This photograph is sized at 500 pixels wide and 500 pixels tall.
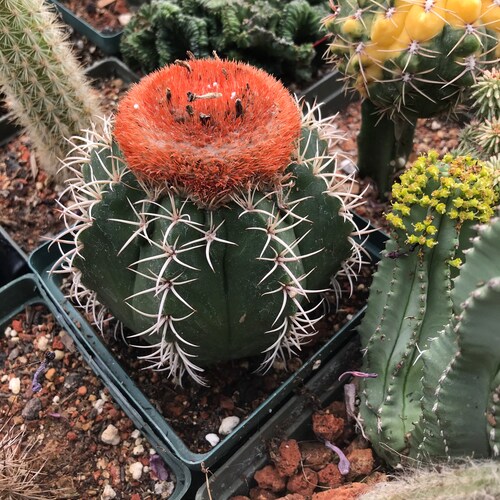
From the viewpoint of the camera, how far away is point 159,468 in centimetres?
140

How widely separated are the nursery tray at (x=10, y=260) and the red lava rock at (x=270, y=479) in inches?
37.4

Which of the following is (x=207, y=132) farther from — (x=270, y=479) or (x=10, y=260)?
(x=10, y=260)

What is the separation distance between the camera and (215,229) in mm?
1073

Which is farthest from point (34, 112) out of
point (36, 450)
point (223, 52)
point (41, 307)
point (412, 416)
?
point (412, 416)

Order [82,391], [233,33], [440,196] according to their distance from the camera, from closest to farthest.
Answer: [440,196]
[82,391]
[233,33]

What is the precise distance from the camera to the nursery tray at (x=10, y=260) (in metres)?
1.81

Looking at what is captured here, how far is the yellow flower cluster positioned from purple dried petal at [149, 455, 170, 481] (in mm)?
774

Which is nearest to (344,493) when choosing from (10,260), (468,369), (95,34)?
(468,369)

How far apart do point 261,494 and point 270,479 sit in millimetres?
42

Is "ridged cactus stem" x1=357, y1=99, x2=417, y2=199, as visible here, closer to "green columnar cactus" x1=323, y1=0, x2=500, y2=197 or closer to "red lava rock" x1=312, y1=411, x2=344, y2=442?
"green columnar cactus" x1=323, y1=0, x2=500, y2=197

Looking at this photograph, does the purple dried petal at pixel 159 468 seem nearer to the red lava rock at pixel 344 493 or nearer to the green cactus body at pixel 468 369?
the red lava rock at pixel 344 493

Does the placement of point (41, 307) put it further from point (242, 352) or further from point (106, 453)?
point (242, 352)

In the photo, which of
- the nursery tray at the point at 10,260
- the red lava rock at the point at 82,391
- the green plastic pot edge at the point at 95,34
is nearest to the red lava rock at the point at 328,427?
the red lava rock at the point at 82,391

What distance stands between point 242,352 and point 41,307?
0.71 meters
